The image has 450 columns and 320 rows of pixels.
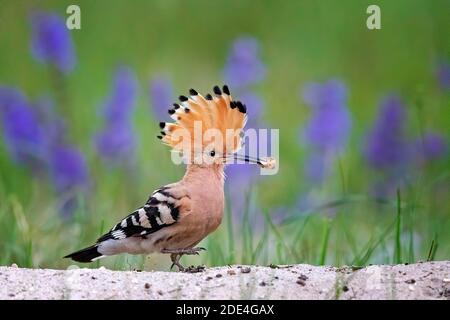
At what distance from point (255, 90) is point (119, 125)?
1097 millimetres

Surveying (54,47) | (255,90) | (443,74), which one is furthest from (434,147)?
(54,47)

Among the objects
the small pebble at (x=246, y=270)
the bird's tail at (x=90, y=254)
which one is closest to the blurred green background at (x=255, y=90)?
the bird's tail at (x=90, y=254)

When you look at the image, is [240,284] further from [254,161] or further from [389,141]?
[389,141]

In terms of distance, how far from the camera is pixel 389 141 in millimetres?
6070

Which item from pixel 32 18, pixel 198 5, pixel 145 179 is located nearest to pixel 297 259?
pixel 145 179

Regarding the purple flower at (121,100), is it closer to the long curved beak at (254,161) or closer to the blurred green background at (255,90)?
the blurred green background at (255,90)

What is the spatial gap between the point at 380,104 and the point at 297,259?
Result: 213 cm

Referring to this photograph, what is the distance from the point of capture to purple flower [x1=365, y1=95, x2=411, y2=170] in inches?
237

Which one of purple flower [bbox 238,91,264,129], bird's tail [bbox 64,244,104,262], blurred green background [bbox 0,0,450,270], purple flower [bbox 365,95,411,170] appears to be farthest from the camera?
purple flower [bbox 365,95,411,170]

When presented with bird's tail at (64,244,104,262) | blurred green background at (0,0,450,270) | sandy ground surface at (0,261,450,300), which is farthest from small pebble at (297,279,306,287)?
blurred green background at (0,0,450,270)

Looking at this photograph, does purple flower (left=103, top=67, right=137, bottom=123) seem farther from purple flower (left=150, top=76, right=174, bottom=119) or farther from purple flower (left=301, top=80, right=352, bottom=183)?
purple flower (left=301, top=80, right=352, bottom=183)

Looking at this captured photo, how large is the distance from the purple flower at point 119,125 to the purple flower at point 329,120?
1.03 m

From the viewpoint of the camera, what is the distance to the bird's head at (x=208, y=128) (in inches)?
149

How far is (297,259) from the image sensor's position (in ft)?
14.5
